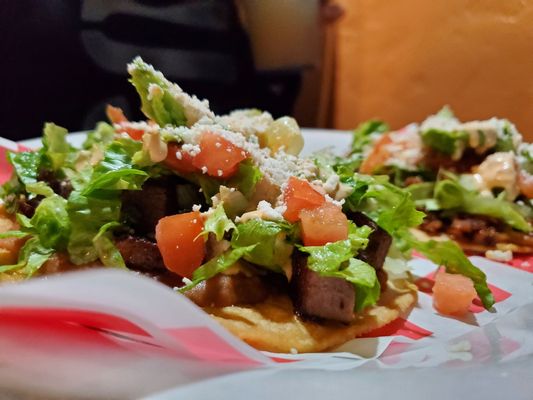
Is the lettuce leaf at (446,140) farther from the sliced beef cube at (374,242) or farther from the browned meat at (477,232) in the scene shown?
the sliced beef cube at (374,242)

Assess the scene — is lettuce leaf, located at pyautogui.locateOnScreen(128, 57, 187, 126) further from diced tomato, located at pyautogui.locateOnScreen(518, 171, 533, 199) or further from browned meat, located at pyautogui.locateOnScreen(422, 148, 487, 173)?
diced tomato, located at pyautogui.locateOnScreen(518, 171, 533, 199)

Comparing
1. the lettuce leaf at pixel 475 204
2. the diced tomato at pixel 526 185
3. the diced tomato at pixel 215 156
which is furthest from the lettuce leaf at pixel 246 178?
the diced tomato at pixel 526 185

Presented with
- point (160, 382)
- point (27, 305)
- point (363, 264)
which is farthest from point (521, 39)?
point (27, 305)

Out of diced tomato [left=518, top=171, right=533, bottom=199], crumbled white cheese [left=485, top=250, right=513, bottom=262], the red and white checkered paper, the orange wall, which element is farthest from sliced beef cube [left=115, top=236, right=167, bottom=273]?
diced tomato [left=518, top=171, right=533, bottom=199]

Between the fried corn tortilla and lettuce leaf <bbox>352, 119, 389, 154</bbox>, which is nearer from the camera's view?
the fried corn tortilla

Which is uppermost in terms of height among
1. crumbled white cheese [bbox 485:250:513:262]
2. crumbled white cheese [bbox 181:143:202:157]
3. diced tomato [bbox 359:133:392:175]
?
crumbled white cheese [bbox 181:143:202:157]

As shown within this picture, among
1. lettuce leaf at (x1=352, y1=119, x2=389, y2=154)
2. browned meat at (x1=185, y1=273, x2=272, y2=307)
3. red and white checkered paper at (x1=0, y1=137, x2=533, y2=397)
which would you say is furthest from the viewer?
lettuce leaf at (x1=352, y1=119, x2=389, y2=154)

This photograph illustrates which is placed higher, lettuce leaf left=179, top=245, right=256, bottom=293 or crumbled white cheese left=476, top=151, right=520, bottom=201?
lettuce leaf left=179, top=245, right=256, bottom=293
